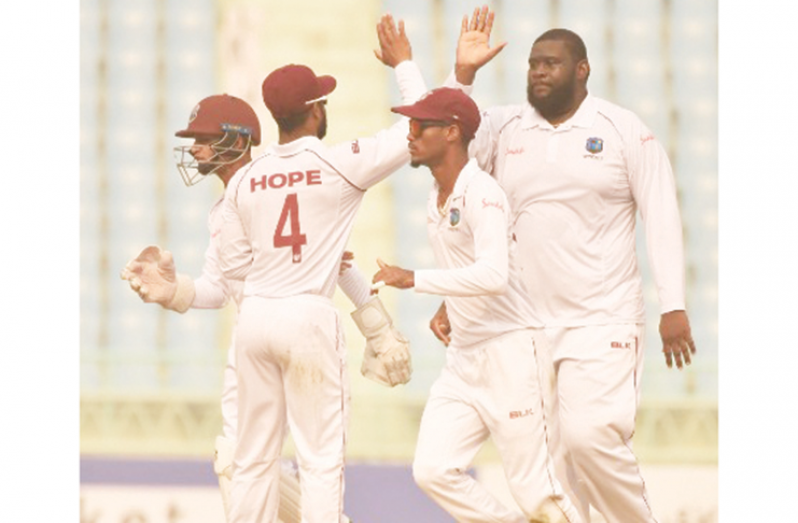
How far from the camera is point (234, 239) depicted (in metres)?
7.85

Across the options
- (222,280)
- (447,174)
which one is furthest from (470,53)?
(222,280)

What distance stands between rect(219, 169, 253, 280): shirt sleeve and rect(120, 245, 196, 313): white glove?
481 mm

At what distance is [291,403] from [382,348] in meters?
0.62

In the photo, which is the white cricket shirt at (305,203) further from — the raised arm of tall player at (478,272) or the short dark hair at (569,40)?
the short dark hair at (569,40)

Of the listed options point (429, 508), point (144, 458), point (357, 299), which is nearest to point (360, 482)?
point (429, 508)

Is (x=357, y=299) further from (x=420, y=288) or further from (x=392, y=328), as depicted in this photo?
(x=420, y=288)

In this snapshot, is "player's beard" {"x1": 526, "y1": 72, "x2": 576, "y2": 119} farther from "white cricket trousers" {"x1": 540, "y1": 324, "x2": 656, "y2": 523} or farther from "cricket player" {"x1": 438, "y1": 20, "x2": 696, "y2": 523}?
"white cricket trousers" {"x1": 540, "y1": 324, "x2": 656, "y2": 523}

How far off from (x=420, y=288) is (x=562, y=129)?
4.49ft

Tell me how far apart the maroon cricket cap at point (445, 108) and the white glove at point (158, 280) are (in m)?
1.52

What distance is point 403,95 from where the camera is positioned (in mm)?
7883

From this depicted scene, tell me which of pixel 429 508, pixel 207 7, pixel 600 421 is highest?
pixel 207 7

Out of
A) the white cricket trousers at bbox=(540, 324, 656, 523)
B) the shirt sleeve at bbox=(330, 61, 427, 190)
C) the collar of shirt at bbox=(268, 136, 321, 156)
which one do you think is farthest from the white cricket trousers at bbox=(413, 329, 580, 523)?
the collar of shirt at bbox=(268, 136, 321, 156)

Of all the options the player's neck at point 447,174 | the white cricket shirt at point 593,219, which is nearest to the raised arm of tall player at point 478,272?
the player's neck at point 447,174

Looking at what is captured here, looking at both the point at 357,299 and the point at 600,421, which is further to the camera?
the point at 357,299
